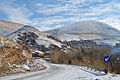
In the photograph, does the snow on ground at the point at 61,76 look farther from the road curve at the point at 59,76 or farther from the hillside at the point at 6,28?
the hillside at the point at 6,28

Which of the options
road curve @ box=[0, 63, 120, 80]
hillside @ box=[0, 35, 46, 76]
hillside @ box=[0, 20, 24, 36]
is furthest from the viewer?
hillside @ box=[0, 20, 24, 36]

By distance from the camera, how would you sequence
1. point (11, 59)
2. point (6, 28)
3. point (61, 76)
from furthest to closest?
point (6, 28) → point (11, 59) → point (61, 76)

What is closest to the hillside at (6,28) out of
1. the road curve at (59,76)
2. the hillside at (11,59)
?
the hillside at (11,59)

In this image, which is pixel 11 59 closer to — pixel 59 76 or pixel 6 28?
pixel 59 76

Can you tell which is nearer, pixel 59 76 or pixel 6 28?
pixel 59 76

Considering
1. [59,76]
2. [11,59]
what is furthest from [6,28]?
[59,76]

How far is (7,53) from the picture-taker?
80.2 feet

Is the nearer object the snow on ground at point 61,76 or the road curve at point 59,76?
the snow on ground at point 61,76

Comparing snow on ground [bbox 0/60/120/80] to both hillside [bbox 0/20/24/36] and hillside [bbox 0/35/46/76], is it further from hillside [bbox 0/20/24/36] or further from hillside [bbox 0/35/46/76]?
hillside [bbox 0/20/24/36]

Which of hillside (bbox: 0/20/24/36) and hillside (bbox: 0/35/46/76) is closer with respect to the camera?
hillside (bbox: 0/35/46/76)

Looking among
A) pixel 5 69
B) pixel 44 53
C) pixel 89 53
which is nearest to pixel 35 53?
pixel 44 53

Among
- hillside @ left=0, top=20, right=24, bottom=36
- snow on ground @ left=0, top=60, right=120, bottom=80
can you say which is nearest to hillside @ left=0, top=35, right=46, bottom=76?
snow on ground @ left=0, top=60, right=120, bottom=80

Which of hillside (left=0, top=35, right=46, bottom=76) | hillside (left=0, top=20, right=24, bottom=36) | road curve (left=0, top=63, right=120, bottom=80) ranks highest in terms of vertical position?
hillside (left=0, top=20, right=24, bottom=36)

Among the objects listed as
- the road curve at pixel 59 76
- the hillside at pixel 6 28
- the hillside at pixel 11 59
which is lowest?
the road curve at pixel 59 76
